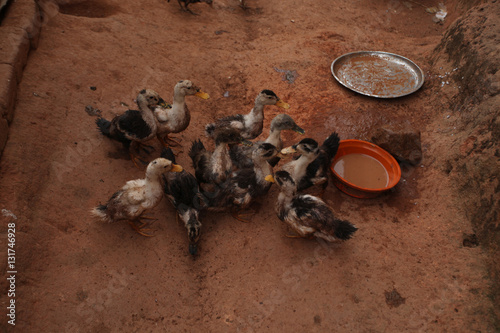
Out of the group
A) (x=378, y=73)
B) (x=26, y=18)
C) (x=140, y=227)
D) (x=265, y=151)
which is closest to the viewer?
(x=140, y=227)

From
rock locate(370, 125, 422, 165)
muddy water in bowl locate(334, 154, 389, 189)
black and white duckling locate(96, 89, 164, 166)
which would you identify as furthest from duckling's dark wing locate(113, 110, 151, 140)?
rock locate(370, 125, 422, 165)

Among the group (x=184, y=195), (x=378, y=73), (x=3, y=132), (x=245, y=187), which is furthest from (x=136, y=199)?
(x=378, y=73)

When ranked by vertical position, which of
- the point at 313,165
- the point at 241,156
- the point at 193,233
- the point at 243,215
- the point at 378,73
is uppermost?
the point at 378,73

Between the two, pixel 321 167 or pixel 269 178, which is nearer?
pixel 269 178

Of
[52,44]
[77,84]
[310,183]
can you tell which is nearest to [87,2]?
[52,44]

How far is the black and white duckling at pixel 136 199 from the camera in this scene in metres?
4.31

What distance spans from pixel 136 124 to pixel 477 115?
5.95 metres

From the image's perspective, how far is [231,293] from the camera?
161 inches

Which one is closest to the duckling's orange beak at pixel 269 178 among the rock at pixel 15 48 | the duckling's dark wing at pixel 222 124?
the duckling's dark wing at pixel 222 124

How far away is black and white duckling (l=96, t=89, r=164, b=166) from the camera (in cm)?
511

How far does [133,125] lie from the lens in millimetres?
5098

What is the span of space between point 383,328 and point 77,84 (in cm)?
671

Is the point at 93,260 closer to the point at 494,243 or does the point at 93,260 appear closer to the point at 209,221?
the point at 209,221

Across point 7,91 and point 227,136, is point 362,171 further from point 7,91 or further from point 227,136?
point 7,91
